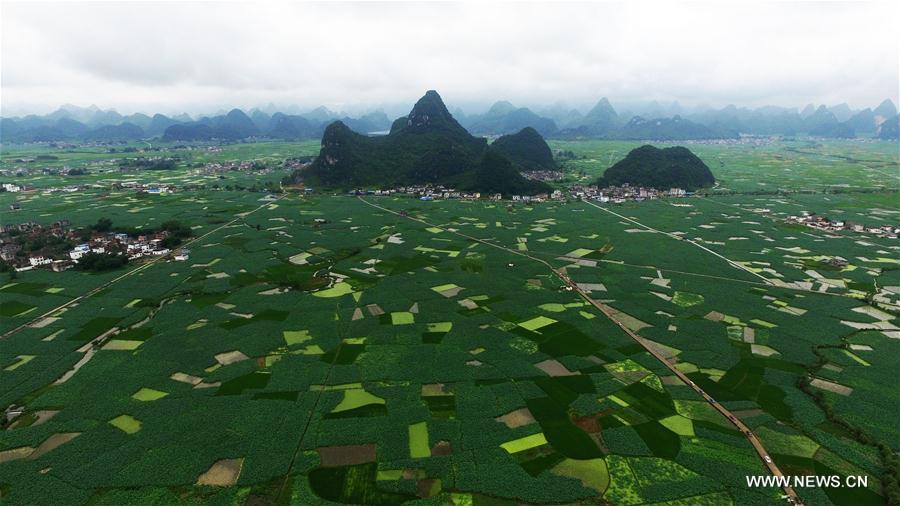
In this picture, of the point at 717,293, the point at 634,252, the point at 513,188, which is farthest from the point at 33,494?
the point at 513,188

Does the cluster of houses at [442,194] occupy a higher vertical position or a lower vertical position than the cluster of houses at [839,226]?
higher

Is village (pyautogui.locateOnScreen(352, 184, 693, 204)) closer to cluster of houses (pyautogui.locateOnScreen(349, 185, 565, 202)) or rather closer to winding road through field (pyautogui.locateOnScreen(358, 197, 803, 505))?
cluster of houses (pyautogui.locateOnScreen(349, 185, 565, 202))

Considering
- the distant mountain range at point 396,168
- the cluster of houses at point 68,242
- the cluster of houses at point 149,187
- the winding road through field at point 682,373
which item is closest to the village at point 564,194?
the distant mountain range at point 396,168

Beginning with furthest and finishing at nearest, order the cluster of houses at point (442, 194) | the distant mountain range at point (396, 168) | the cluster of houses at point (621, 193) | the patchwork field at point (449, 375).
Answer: the distant mountain range at point (396, 168) → the cluster of houses at point (621, 193) → the cluster of houses at point (442, 194) → the patchwork field at point (449, 375)

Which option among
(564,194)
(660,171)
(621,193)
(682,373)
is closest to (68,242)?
(682,373)

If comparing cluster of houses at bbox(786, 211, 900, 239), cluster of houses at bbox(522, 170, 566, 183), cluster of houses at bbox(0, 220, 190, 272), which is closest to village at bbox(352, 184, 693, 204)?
cluster of houses at bbox(522, 170, 566, 183)

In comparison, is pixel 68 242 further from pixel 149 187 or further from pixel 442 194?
pixel 442 194

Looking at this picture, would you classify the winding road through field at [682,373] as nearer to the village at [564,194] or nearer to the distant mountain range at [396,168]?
the village at [564,194]
